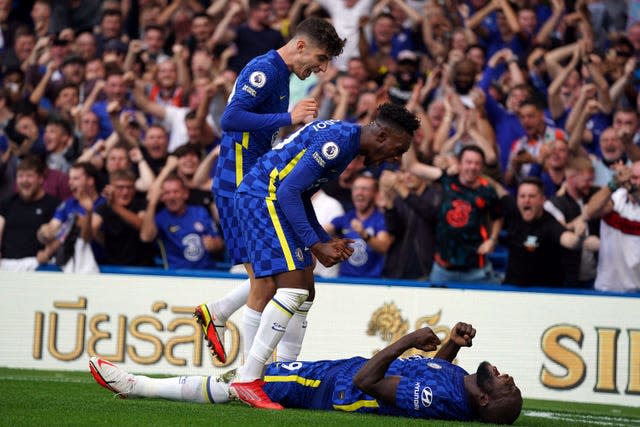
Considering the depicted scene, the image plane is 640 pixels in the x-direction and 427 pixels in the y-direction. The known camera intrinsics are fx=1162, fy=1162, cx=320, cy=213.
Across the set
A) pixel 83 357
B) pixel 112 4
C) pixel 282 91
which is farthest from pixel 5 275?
pixel 112 4

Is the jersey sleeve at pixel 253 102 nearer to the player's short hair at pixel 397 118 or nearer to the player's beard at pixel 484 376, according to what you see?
the player's short hair at pixel 397 118

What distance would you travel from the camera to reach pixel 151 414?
25.0ft

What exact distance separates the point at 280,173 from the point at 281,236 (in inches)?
17.7

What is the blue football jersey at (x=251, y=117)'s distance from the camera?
853cm

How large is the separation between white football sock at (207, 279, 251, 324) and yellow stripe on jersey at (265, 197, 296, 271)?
2.76 feet

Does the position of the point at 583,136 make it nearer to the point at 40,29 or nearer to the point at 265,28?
the point at 265,28

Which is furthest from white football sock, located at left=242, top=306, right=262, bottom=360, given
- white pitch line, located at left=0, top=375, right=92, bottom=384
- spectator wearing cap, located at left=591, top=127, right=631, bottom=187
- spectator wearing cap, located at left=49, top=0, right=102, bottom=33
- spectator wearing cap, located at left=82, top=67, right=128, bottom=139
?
spectator wearing cap, located at left=49, top=0, right=102, bottom=33

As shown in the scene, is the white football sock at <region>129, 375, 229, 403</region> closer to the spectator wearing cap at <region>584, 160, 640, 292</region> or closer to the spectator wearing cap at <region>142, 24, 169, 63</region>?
the spectator wearing cap at <region>584, 160, 640, 292</region>

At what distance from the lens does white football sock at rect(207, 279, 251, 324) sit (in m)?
8.98

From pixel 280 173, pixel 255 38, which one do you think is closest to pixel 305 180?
pixel 280 173

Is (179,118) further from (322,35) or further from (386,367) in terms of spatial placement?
(386,367)

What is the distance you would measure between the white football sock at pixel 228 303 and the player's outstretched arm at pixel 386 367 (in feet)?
4.86

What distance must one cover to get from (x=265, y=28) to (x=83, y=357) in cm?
669

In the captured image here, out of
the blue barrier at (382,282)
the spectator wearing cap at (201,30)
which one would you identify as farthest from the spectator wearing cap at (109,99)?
the blue barrier at (382,282)
